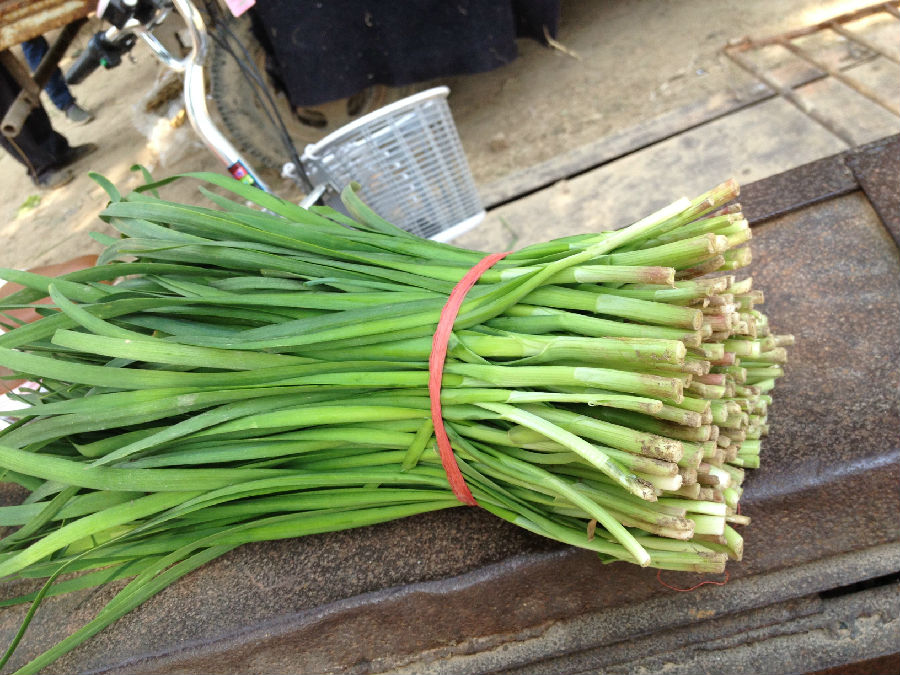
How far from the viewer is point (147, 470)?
1.14 m

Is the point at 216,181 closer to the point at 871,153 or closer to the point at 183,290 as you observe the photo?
the point at 183,290

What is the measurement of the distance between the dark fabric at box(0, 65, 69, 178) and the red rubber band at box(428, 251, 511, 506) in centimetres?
488

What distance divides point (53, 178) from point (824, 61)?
5.35 m

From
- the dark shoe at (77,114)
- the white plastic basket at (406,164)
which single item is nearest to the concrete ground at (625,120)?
the white plastic basket at (406,164)

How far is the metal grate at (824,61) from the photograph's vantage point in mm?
2496

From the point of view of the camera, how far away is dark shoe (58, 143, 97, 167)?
5.32 metres

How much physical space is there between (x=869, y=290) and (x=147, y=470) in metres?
1.55

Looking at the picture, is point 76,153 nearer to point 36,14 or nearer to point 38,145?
point 38,145

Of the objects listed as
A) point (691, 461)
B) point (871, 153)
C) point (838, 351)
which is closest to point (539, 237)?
point (871, 153)

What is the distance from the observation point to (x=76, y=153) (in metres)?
5.38

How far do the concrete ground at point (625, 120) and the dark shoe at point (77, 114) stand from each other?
5.06 ft

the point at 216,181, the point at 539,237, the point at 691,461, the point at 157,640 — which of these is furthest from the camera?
the point at 539,237

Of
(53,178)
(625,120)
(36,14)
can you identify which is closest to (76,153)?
(53,178)

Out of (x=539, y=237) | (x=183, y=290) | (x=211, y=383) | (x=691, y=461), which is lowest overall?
(x=539, y=237)
